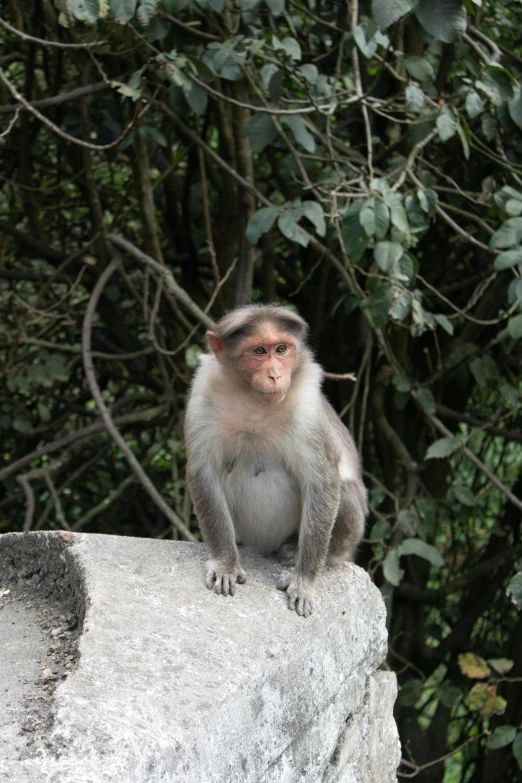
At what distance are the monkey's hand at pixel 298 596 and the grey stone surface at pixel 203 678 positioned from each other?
1.5 inches

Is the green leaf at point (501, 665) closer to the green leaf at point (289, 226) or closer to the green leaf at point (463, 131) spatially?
the green leaf at point (289, 226)

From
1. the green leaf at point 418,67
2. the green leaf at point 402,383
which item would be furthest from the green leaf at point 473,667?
the green leaf at point 418,67

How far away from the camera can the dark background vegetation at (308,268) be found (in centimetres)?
428

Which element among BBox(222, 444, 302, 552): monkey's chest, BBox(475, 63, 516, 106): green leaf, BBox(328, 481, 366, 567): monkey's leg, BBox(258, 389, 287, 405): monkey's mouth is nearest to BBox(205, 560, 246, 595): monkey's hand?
BBox(222, 444, 302, 552): monkey's chest

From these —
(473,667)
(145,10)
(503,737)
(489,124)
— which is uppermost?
(145,10)

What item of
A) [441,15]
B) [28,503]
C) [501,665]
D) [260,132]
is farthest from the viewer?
[501,665]

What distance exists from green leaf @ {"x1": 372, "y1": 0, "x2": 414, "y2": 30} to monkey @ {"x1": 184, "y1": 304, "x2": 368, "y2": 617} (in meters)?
1.20

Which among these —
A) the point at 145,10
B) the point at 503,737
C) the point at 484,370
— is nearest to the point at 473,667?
the point at 503,737

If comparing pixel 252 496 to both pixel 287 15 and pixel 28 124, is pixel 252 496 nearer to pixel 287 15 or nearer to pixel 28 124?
pixel 287 15

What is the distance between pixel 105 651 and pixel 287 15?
11.0 ft

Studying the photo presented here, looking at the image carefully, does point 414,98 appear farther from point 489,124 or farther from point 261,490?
point 261,490

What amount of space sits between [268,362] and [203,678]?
1.09 m

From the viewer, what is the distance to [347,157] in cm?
485

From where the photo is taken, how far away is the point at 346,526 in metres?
3.48
